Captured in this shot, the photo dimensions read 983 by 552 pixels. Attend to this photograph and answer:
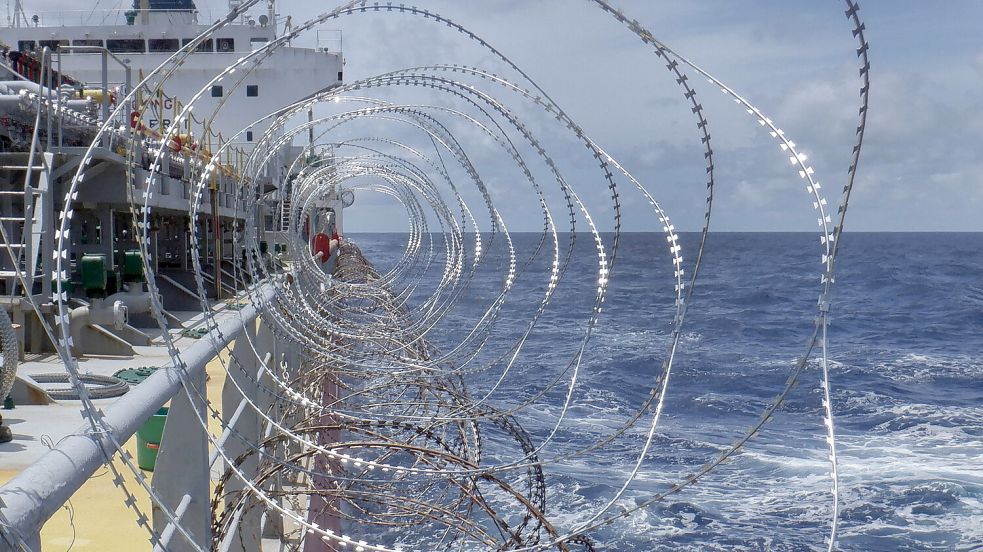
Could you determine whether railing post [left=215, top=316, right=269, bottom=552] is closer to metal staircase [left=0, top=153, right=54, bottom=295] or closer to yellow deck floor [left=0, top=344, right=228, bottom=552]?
yellow deck floor [left=0, top=344, right=228, bottom=552]

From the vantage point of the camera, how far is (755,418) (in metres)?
16.2

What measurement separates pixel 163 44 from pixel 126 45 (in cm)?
112

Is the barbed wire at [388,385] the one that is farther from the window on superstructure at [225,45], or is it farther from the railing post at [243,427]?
the window on superstructure at [225,45]

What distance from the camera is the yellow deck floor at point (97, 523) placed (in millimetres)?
4215

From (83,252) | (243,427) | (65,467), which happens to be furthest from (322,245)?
(65,467)

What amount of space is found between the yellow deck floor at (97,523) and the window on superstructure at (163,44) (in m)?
26.7

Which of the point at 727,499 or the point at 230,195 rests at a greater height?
the point at 230,195

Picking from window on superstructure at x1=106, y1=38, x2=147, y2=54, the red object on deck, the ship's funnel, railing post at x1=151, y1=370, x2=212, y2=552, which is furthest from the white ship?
the ship's funnel

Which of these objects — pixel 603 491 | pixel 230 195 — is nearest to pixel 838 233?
pixel 603 491

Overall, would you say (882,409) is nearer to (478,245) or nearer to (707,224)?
(478,245)

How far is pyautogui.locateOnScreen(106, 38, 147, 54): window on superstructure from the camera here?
29.0m

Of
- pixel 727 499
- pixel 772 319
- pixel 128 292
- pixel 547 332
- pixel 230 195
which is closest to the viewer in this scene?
pixel 727 499

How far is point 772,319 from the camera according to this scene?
32.5 metres

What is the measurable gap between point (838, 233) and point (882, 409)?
15931 millimetres
